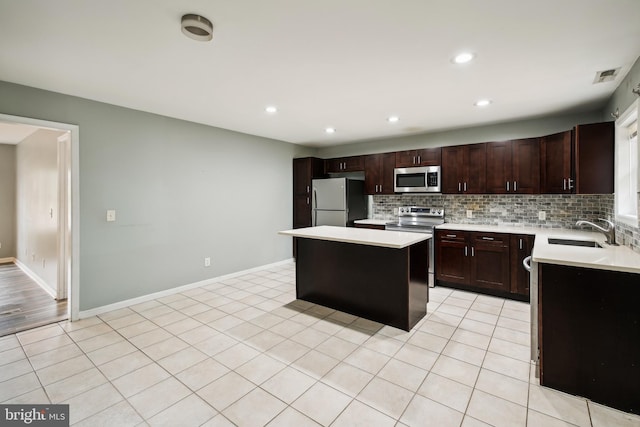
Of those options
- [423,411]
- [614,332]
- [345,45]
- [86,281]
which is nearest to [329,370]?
[423,411]

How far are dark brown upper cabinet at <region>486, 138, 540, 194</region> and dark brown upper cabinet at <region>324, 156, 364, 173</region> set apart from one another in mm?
2049

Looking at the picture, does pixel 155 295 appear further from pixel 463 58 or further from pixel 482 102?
pixel 482 102

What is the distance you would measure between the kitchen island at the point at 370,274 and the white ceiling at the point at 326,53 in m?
1.50

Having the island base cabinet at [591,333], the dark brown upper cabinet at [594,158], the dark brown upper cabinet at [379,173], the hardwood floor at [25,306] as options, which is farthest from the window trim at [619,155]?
the hardwood floor at [25,306]

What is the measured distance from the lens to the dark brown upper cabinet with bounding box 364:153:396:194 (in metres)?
4.96

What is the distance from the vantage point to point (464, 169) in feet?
13.9

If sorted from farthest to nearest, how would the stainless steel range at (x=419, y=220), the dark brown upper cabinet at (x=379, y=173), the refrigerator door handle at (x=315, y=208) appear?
1. the refrigerator door handle at (x=315, y=208)
2. the dark brown upper cabinet at (x=379, y=173)
3. the stainless steel range at (x=419, y=220)

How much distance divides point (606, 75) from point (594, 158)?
85cm

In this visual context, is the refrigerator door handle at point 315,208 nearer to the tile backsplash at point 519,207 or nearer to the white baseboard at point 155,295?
the white baseboard at point 155,295

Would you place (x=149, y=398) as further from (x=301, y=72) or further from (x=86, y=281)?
(x=301, y=72)

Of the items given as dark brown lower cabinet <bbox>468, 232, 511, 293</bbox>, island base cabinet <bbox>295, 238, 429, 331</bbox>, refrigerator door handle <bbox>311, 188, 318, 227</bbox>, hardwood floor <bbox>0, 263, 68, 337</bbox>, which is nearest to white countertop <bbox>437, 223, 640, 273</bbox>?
dark brown lower cabinet <bbox>468, 232, 511, 293</bbox>

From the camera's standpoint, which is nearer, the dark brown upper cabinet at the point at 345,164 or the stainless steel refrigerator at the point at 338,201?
the stainless steel refrigerator at the point at 338,201

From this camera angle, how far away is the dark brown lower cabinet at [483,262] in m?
3.59

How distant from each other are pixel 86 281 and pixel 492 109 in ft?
16.4
